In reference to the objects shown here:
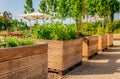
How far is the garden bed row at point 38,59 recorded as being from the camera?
455 centimetres

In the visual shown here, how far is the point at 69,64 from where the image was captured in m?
7.88

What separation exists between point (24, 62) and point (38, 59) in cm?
58

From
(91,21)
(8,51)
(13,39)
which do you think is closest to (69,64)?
(13,39)

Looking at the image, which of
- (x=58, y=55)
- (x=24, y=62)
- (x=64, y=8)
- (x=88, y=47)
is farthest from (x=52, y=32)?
(x=64, y=8)

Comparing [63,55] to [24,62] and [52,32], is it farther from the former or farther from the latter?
[24,62]

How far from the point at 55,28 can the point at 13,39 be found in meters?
2.68

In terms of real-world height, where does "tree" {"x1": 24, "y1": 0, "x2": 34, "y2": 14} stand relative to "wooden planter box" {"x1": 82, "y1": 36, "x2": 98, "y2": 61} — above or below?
above

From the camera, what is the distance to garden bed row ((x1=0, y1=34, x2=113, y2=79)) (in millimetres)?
4547

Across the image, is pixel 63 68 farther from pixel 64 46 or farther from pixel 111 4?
pixel 111 4

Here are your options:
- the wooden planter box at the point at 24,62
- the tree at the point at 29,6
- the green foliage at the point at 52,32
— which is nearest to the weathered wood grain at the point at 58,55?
the green foliage at the point at 52,32

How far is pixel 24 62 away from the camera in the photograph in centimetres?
501

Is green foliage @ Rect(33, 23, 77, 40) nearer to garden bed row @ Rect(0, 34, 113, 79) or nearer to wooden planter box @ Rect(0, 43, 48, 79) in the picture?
garden bed row @ Rect(0, 34, 113, 79)

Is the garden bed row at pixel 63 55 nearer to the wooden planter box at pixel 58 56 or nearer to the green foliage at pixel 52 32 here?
the wooden planter box at pixel 58 56

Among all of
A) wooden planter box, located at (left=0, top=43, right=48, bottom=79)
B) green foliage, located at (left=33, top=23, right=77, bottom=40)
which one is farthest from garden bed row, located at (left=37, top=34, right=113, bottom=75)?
wooden planter box, located at (left=0, top=43, right=48, bottom=79)
